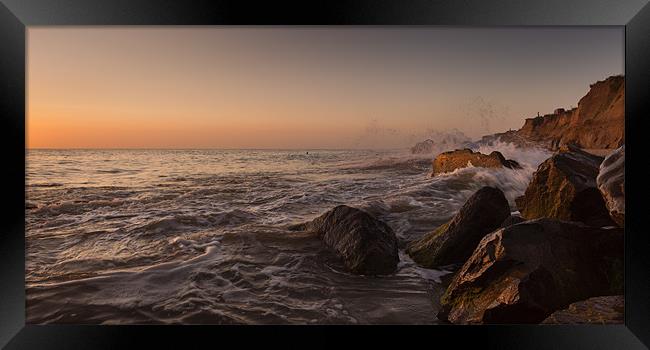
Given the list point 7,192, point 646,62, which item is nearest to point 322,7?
point 646,62

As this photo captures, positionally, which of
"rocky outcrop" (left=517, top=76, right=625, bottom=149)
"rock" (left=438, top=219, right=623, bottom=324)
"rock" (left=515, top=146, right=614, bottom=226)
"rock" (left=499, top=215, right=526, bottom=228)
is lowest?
"rock" (left=438, top=219, right=623, bottom=324)

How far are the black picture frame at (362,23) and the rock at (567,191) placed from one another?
0.28 m

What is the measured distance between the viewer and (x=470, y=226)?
2.74 metres

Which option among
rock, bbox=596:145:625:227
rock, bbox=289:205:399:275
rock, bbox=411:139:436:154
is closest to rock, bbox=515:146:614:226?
rock, bbox=596:145:625:227

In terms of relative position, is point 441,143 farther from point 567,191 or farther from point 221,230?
point 221,230

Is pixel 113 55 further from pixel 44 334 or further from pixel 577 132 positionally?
pixel 577 132

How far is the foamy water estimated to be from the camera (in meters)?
2.53

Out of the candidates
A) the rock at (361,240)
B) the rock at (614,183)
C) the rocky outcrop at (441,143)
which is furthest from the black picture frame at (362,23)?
the rocky outcrop at (441,143)

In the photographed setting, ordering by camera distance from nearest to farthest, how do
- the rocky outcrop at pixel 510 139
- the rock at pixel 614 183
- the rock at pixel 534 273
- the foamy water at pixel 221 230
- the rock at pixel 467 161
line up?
the rock at pixel 534 273
the rock at pixel 614 183
the foamy water at pixel 221 230
the rocky outcrop at pixel 510 139
the rock at pixel 467 161

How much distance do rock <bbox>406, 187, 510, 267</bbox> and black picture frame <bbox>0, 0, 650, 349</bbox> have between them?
590 mm

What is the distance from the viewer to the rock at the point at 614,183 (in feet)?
7.70

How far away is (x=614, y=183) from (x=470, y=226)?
0.98 metres

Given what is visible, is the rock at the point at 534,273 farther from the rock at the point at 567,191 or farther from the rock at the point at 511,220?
the rock at the point at 511,220

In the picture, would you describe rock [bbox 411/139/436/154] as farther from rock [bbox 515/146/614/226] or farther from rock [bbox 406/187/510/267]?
rock [bbox 515/146/614/226]
